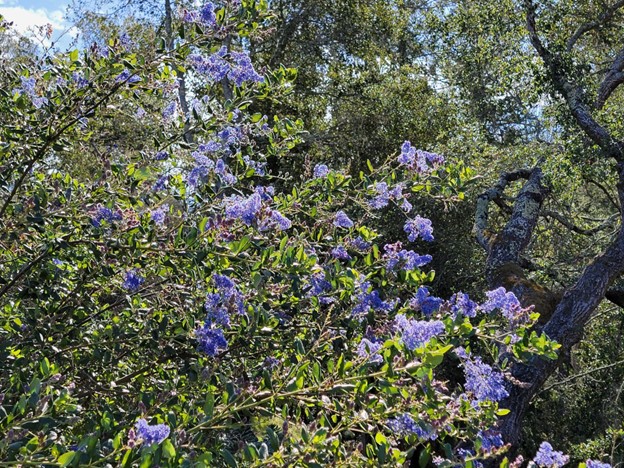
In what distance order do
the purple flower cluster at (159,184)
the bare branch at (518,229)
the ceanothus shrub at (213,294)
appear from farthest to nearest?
the bare branch at (518,229) → the purple flower cluster at (159,184) → the ceanothus shrub at (213,294)

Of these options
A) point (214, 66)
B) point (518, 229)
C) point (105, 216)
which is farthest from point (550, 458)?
point (518, 229)

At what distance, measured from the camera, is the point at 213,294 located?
224 centimetres

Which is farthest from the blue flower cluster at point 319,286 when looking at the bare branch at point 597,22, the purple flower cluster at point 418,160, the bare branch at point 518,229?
the bare branch at point 597,22

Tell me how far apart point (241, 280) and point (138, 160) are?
86 cm

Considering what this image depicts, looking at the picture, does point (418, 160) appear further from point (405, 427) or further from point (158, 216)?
point (405, 427)

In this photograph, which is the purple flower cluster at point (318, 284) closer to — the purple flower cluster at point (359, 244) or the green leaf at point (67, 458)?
the purple flower cluster at point (359, 244)

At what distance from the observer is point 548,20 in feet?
22.0

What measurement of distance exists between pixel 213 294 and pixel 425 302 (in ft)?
2.36

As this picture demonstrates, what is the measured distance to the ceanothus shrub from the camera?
185cm

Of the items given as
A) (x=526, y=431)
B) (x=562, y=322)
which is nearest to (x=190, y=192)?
(x=562, y=322)

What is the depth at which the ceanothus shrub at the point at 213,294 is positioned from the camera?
1.85m

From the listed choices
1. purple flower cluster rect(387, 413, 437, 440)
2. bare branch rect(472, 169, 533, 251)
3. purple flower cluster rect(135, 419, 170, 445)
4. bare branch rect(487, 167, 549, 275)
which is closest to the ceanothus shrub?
purple flower cluster rect(387, 413, 437, 440)

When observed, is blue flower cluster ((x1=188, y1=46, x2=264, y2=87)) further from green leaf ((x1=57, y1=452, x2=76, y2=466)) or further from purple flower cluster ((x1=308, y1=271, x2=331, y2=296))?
green leaf ((x1=57, y1=452, x2=76, y2=466))

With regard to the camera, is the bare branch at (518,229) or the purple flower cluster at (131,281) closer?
the purple flower cluster at (131,281)
